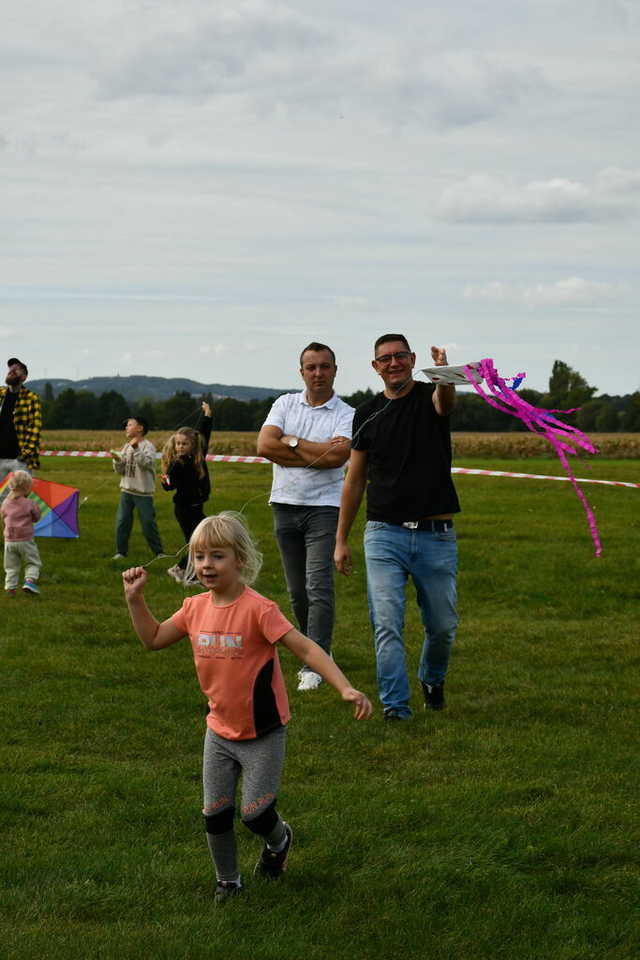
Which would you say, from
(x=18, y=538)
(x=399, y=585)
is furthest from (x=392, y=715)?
(x=18, y=538)

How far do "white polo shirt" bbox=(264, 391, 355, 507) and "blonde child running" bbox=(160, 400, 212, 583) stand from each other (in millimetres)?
4616

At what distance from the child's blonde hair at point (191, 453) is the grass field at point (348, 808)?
2.36m

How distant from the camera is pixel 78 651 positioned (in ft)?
32.4

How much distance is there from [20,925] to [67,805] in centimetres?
143

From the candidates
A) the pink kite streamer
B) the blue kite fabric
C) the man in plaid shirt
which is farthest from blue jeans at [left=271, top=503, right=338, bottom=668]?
the blue kite fabric

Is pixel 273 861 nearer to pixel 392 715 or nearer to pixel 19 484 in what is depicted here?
pixel 392 715

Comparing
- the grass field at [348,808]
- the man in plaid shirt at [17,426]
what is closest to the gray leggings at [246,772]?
the grass field at [348,808]

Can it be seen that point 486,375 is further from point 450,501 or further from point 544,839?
point 544,839

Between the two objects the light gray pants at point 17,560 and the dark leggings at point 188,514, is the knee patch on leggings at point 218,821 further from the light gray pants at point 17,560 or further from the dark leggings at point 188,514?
the dark leggings at point 188,514

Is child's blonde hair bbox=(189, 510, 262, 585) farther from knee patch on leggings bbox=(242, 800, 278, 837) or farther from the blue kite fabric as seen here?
the blue kite fabric

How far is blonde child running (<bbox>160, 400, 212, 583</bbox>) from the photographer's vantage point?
12977 mm

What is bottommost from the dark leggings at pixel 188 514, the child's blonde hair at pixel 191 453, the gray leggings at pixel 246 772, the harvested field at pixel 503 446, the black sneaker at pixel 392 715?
the black sneaker at pixel 392 715

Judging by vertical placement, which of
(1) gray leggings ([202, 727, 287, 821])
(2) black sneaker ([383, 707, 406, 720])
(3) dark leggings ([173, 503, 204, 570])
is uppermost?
(3) dark leggings ([173, 503, 204, 570])

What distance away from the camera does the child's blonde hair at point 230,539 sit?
4.62 meters
